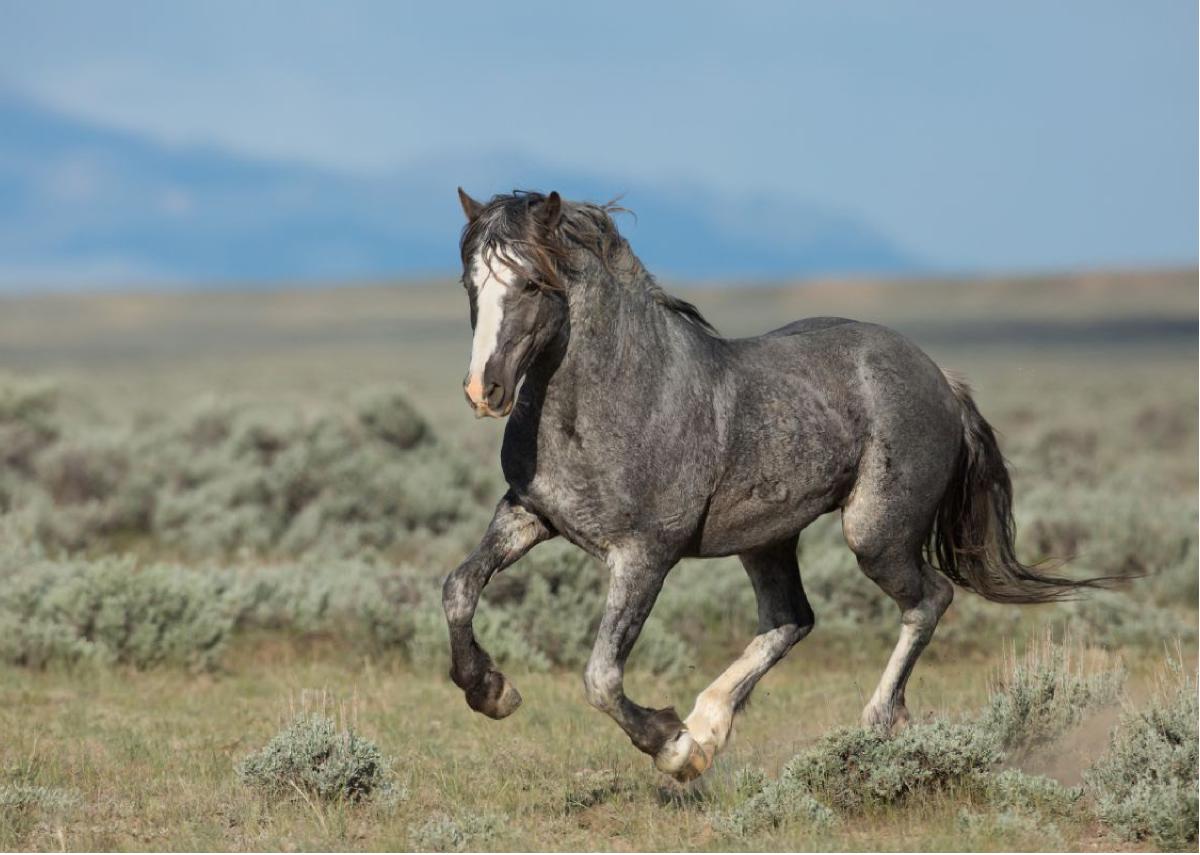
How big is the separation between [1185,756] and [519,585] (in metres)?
6.34

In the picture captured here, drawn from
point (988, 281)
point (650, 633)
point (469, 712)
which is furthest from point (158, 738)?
point (988, 281)

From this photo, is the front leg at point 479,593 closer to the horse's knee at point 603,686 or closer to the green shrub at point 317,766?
the horse's knee at point 603,686

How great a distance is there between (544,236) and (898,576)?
2.45m

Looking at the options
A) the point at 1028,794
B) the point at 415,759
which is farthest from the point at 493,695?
the point at 1028,794

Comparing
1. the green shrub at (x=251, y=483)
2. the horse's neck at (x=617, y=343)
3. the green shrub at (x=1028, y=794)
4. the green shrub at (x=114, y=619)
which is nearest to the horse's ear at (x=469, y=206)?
the horse's neck at (x=617, y=343)

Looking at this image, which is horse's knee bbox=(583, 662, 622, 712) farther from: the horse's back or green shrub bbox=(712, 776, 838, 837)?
the horse's back

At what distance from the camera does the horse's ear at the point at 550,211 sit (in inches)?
235

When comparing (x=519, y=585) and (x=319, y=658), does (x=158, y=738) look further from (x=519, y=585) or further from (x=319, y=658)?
(x=519, y=585)

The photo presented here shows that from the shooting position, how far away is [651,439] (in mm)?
6242

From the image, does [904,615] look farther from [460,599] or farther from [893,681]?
[460,599]

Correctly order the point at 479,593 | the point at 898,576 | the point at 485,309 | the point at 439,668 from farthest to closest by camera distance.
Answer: the point at 439,668 → the point at 898,576 → the point at 479,593 → the point at 485,309

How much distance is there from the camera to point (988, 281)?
116 meters

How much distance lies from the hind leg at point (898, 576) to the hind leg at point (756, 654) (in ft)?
1.21

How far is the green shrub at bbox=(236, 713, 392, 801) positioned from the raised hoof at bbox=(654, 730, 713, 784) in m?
1.36
